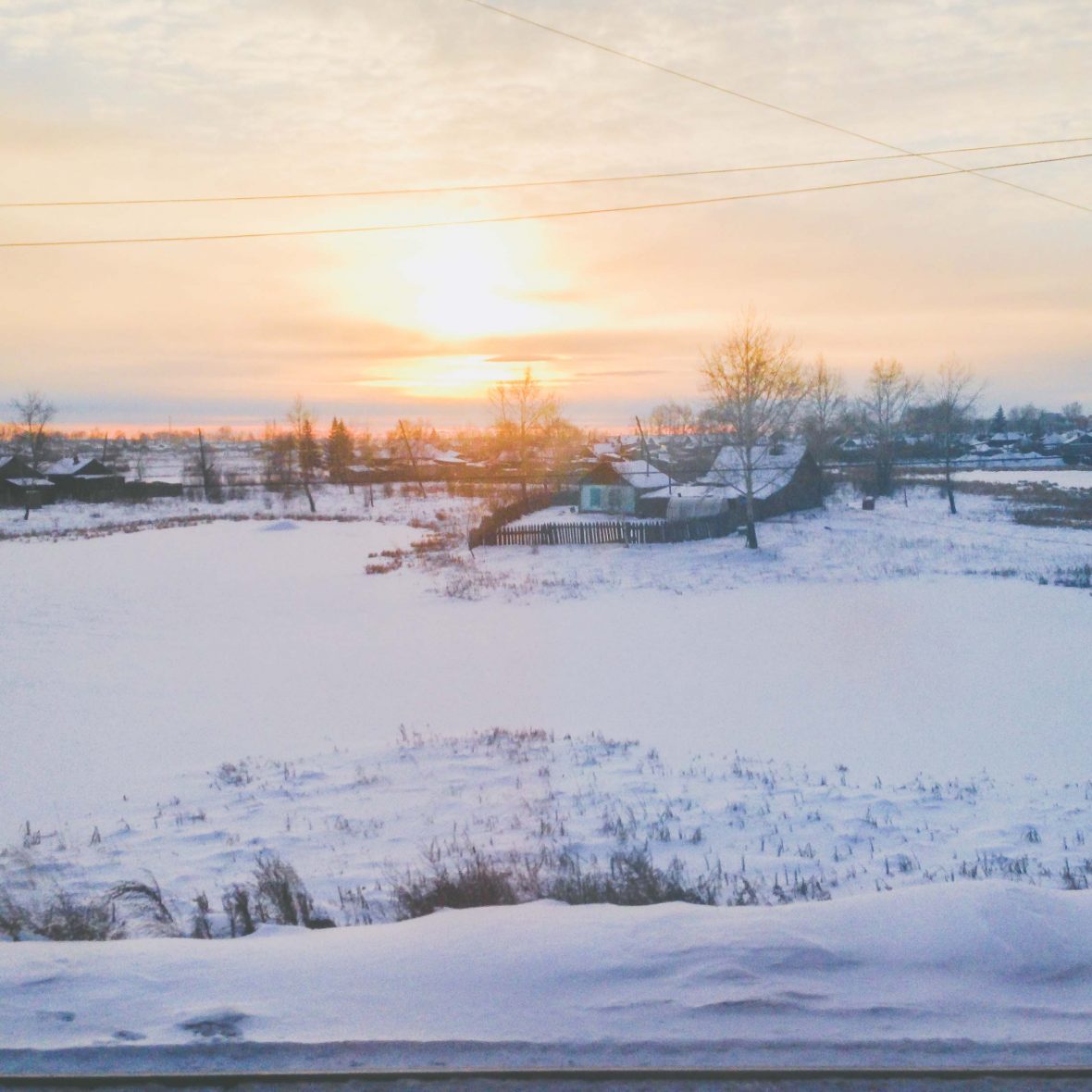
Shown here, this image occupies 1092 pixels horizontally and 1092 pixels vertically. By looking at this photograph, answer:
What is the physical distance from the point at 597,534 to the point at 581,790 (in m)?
24.3

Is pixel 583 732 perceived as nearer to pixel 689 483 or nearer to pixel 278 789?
pixel 278 789

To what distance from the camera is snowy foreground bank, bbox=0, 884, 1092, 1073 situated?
3.62 m

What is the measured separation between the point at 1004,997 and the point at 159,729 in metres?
11.1

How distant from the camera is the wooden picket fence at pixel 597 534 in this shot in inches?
1264

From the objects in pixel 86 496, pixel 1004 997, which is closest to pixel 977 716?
pixel 1004 997

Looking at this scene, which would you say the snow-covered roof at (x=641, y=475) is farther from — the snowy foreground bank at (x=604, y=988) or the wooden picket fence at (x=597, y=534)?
the snowy foreground bank at (x=604, y=988)

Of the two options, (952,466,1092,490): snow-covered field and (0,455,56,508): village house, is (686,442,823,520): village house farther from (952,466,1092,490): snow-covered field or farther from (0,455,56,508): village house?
(0,455,56,508): village house

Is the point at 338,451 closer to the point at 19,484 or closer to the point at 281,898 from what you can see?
the point at 19,484

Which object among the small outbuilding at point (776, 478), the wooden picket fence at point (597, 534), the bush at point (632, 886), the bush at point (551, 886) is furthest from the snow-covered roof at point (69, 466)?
the bush at point (632, 886)

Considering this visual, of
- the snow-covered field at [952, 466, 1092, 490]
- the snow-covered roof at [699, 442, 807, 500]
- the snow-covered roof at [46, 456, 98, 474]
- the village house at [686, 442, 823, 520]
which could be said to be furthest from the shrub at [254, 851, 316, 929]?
the snow-covered roof at [46, 456, 98, 474]

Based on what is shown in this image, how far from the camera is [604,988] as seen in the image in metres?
4.01

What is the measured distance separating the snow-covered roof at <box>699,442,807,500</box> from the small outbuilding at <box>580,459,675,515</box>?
3.16m

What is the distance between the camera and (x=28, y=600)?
75.9ft

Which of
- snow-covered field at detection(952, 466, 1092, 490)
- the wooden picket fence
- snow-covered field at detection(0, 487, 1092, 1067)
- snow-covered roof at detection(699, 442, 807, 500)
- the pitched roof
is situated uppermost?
the pitched roof
